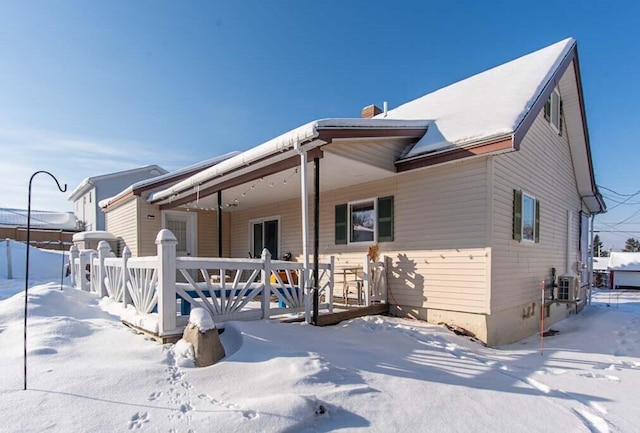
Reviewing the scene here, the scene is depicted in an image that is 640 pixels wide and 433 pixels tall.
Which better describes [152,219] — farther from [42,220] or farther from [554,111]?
[42,220]

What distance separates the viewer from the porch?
4312mm

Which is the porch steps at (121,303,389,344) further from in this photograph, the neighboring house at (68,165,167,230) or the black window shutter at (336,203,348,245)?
the neighboring house at (68,165,167,230)

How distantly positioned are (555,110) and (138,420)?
10717mm

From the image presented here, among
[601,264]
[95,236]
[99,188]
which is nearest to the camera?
[95,236]

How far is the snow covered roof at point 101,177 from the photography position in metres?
20.1

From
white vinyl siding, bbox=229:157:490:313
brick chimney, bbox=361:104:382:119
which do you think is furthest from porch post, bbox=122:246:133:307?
brick chimney, bbox=361:104:382:119

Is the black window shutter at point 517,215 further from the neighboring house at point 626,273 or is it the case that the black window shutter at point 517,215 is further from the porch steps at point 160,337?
the neighboring house at point 626,273

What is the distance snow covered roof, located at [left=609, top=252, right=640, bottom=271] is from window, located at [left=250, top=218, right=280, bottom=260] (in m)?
29.3

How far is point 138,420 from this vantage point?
8.29 feet

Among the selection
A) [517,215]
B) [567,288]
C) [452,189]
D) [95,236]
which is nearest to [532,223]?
[517,215]

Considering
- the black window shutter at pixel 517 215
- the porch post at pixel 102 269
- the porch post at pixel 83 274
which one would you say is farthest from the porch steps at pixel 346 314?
the porch post at pixel 83 274

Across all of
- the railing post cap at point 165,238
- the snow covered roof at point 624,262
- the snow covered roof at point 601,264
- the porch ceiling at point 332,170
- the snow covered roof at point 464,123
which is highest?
the snow covered roof at point 464,123

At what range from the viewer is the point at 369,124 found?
19.2ft

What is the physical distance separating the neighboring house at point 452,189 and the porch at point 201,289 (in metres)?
0.66
